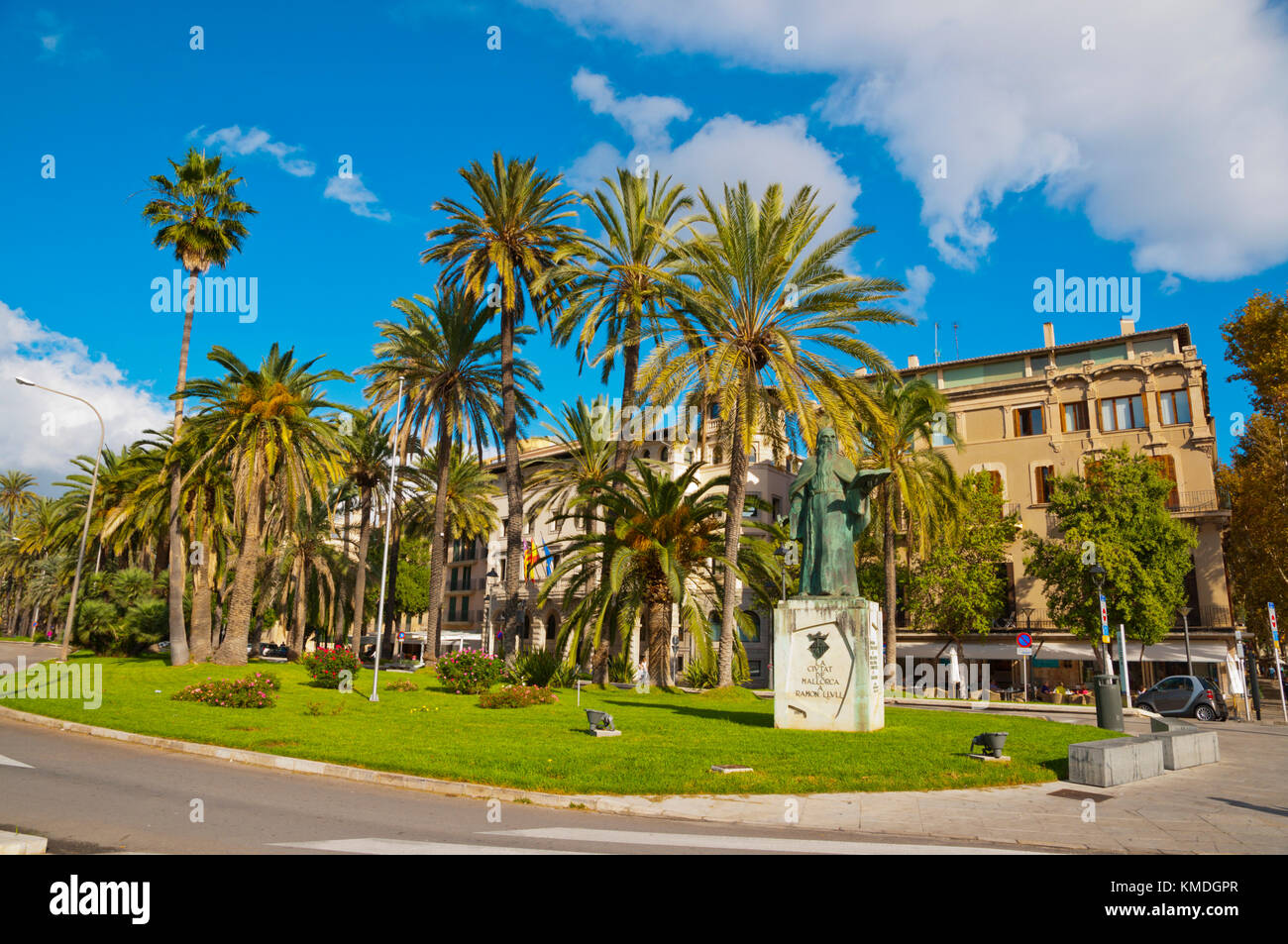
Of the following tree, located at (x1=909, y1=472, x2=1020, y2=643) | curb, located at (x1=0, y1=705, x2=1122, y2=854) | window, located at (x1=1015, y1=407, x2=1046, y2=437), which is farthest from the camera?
window, located at (x1=1015, y1=407, x2=1046, y2=437)

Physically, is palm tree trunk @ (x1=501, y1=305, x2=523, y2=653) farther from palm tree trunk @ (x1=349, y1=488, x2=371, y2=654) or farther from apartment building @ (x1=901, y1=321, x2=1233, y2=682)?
apartment building @ (x1=901, y1=321, x2=1233, y2=682)

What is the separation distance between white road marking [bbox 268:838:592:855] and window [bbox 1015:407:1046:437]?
46.4 meters

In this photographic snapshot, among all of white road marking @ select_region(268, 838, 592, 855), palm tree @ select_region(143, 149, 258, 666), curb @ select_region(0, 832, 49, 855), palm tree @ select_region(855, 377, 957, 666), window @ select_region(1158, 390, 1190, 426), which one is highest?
palm tree @ select_region(143, 149, 258, 666)

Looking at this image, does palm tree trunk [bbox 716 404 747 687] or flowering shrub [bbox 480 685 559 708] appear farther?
palm tree trunk [bbox 716 404 747 687]

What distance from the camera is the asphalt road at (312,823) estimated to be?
23.7 feet

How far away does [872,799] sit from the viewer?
32.6 ft

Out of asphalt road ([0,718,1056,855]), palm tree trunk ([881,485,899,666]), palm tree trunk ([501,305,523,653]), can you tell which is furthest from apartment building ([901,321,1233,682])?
asphalt road ([0,718,1056,855])

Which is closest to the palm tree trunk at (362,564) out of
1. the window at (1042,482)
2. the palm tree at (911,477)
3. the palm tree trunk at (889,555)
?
the palm tree trunk at (889,555)

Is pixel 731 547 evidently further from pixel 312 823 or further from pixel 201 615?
pixel 201 615

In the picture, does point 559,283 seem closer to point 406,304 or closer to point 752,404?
point 406,304

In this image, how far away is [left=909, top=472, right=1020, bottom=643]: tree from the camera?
133ft

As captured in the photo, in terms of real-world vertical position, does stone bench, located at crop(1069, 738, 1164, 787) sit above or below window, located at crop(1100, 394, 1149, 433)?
below

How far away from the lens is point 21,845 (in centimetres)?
621
